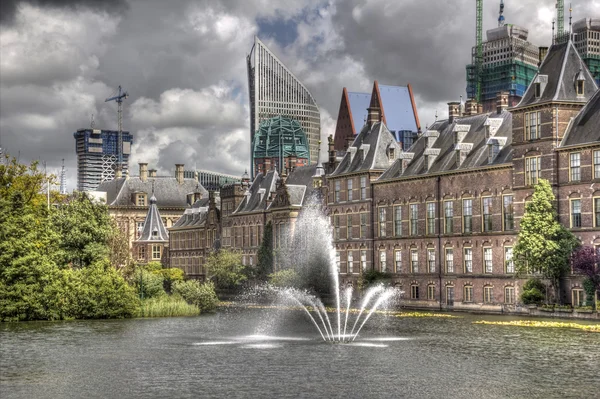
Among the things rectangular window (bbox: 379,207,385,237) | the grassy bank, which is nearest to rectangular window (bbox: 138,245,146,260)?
rectangular window (bbox: 379,207,385,237)

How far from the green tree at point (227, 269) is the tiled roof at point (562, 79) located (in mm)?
49410

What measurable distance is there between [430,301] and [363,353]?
128 feet

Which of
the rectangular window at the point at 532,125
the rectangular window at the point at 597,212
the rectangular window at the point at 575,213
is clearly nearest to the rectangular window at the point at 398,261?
the rectangular window at the point at 532,125

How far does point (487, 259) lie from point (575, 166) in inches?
475

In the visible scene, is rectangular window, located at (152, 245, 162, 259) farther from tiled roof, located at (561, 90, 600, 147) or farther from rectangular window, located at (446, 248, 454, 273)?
tiled roof, located at (561, 90, 600, 147)

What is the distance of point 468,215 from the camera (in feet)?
266

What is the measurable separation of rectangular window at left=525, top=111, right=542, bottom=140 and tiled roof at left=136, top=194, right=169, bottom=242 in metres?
85.4

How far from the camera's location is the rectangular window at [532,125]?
72438 mm

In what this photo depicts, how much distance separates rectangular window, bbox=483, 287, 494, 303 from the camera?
254ft

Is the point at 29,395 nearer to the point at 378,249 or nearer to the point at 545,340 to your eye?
the point at 545,340

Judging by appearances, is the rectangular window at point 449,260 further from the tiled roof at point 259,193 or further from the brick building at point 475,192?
the tiled roof at point 259,193

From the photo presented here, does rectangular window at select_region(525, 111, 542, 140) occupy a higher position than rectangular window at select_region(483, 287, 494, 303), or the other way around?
rectangular window at select_region(525, 111, 542, 140)

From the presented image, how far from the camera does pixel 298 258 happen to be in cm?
10450

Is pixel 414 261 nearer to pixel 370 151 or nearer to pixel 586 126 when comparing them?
pixel 370 151
